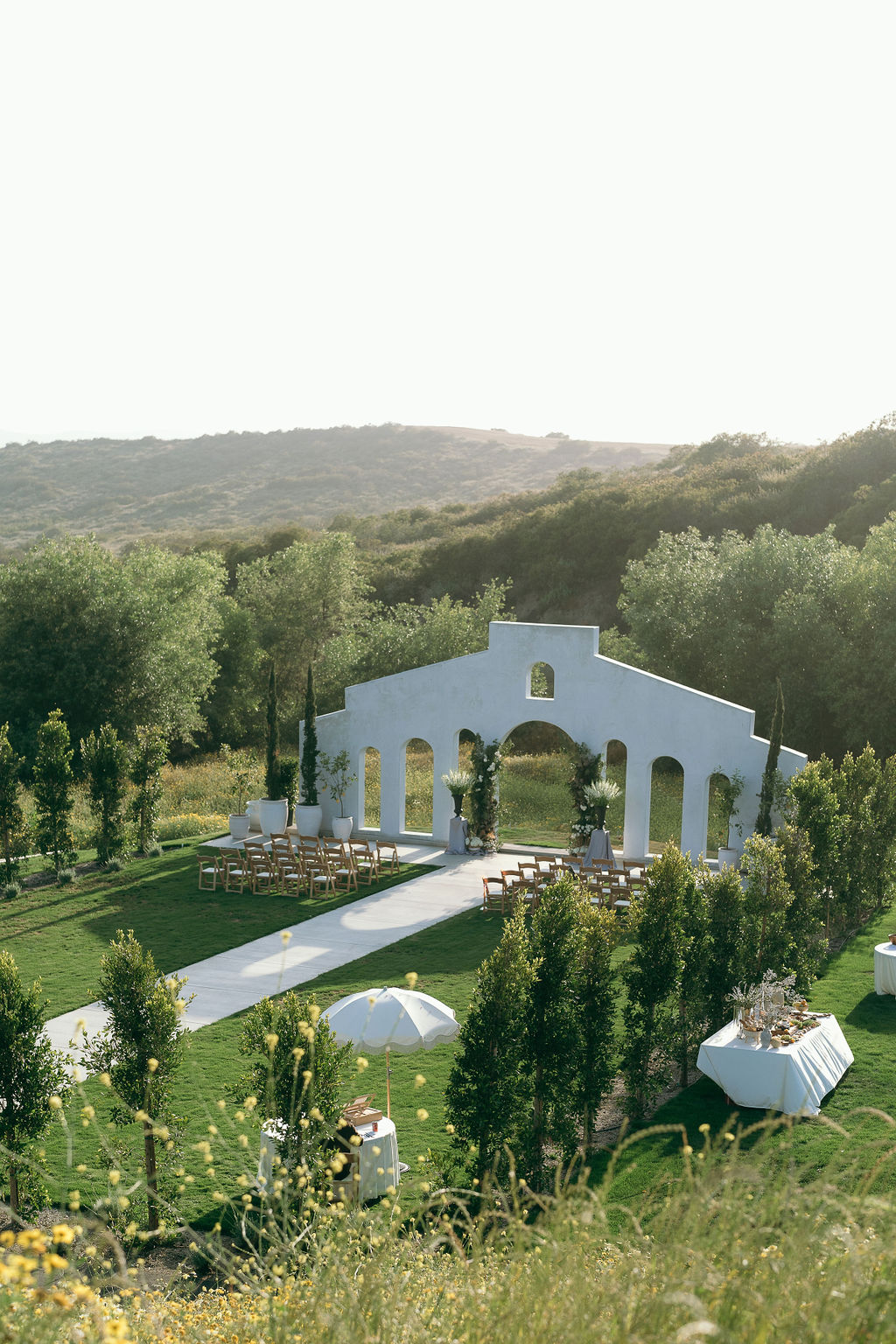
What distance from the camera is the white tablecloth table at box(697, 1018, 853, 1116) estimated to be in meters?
12.5

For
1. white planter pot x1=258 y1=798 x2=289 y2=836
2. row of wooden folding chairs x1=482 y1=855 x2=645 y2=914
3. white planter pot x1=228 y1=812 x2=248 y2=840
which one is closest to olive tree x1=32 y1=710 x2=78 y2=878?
white planter pot x1=228 y1=812 x2=248 y2=840

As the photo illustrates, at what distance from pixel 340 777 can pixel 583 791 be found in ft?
19.4

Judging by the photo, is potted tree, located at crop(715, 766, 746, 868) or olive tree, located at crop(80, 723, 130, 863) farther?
olive tree, located at crop(80, 723, 130, 863)

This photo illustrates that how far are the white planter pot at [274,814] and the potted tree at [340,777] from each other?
3.69ft

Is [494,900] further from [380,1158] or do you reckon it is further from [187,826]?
[380,1158]

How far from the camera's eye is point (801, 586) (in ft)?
119

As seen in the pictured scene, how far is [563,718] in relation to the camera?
25.0m

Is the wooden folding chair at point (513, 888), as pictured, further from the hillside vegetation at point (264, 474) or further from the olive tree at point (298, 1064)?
the hillside vegetation at point (264, 474)

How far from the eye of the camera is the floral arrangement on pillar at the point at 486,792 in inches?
1000

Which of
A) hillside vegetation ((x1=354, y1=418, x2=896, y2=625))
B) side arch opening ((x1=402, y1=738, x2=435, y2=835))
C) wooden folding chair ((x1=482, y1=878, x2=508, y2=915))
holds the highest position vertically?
hillside vegetation ((x1=354, y1=418, x2=896, y2=625))

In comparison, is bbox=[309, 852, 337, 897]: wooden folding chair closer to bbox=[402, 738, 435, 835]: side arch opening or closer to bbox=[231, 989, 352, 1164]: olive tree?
bbox=[402, 738, 435, 835]: side arch opening

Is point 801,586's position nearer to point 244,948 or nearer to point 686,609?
point 686,609

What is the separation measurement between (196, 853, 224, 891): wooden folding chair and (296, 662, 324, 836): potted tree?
2830mm

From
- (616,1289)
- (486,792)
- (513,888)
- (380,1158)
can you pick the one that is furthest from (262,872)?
(616,1289)
